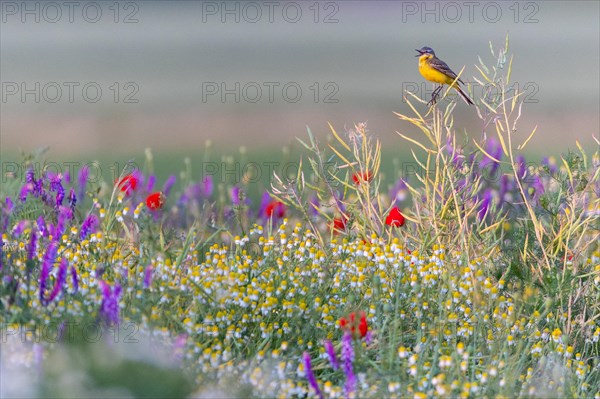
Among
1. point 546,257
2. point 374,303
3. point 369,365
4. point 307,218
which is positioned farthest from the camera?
point 307,218

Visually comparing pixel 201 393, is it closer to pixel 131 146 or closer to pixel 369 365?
pixel 369 365

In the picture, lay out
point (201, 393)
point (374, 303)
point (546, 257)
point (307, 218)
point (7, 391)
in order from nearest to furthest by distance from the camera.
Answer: point (7, 391) < point (201, 393) < point (374, 303) < point (546, 257) < point (307, 218)

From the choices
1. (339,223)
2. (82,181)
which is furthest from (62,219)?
(82,181)

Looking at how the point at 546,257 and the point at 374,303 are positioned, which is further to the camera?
the point at 546,257

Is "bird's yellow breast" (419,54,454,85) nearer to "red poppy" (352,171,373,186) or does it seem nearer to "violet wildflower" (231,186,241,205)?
"red poppy" (352,171,373,186)

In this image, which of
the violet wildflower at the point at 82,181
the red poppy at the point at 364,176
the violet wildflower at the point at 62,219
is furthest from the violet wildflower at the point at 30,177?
the red poppy at the point at 364,176

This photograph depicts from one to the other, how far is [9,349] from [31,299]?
1.35ft

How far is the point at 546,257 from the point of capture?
3.78 meters

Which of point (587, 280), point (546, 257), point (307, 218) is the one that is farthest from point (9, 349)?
point (587, 280)

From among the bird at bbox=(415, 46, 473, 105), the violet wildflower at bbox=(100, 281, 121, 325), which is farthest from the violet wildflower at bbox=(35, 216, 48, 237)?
the bird at bbox=(415, 46, 473, 105)

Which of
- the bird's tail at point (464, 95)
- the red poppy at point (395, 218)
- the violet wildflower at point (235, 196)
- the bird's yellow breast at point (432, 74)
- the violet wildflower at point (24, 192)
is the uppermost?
the bird's yellow breast at point (432, 74)

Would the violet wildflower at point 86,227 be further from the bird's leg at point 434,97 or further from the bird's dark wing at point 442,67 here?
the bird's dark wing at point 442,67

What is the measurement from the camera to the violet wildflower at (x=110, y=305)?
277 cm

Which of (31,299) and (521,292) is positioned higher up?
(31,299)
